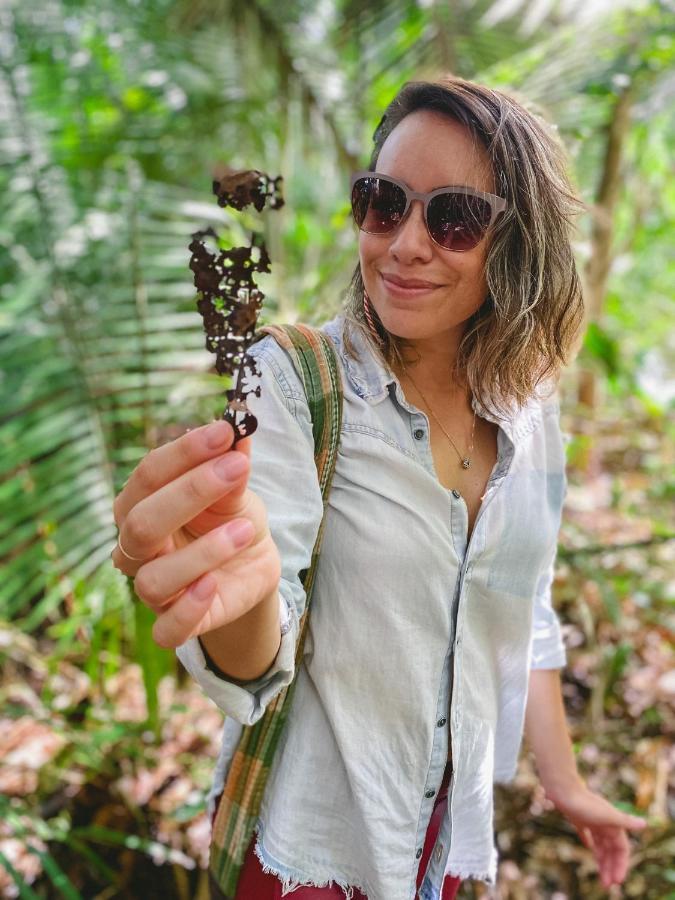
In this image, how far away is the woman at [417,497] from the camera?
38.6 inches

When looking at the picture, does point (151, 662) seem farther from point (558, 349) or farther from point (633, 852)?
point (633, 852)

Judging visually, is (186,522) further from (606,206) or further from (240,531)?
(606,206)

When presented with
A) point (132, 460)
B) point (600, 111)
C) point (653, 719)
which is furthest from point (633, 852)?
point (600, 111)

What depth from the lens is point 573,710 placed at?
8.33 feet

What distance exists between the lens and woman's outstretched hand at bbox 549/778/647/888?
52.2 inches

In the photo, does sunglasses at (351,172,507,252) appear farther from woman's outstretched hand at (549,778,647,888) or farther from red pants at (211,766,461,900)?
woman's outstretched hand at (549,778,647,888)

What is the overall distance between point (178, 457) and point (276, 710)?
22.0 inches

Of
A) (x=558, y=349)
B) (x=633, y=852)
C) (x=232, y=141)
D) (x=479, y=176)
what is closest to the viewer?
(x=479, y=176)

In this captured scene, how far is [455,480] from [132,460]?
155cm

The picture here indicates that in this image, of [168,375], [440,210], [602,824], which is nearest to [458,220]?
[440,210]

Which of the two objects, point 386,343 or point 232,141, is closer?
point 386,343

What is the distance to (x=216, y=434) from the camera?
22.9 inches

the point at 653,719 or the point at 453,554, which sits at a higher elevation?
the point at 453,554

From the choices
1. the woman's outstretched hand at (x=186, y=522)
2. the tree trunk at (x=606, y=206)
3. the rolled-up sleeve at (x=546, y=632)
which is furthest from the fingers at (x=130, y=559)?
the tree trunk at (x=606, y=206)
